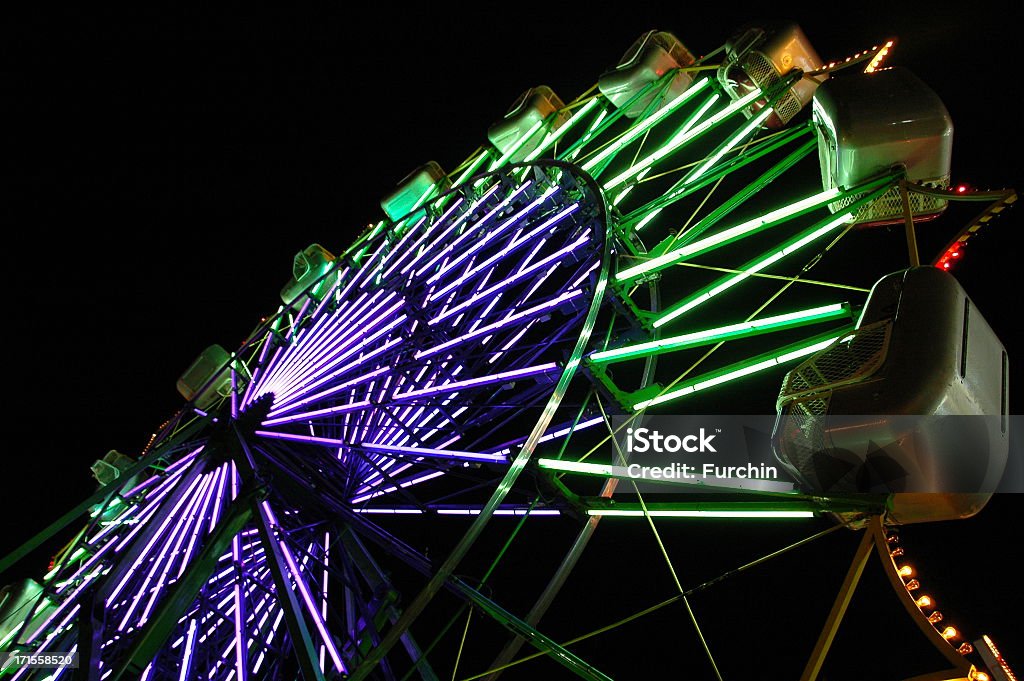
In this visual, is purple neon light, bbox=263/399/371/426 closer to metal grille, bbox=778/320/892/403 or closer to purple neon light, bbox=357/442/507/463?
purple neon light, bbox=357/442/507/463

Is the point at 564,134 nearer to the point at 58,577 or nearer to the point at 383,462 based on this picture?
the point at 383,462

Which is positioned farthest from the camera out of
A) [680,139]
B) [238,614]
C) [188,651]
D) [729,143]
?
[680,139]

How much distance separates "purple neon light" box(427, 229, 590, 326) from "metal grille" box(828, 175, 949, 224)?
2162mm

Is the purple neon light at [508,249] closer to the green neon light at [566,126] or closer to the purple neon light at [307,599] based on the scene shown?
the green neon light at [566,126]

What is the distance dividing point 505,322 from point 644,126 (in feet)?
7.99

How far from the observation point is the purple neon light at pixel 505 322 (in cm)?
787


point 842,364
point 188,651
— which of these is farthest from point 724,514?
point 188,651

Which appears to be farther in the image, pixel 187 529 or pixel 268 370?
pixel 268 370

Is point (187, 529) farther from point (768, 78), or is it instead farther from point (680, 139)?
point (768, 78)

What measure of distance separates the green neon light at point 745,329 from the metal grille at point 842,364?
1.00 feet

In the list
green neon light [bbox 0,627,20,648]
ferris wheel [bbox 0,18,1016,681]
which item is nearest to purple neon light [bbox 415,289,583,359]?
ferris wheel [bbox 0,18,1016,681]

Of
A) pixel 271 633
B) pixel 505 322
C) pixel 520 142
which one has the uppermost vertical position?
pixel 520 142

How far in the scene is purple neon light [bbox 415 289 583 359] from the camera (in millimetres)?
7871

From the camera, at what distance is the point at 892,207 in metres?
7.53
